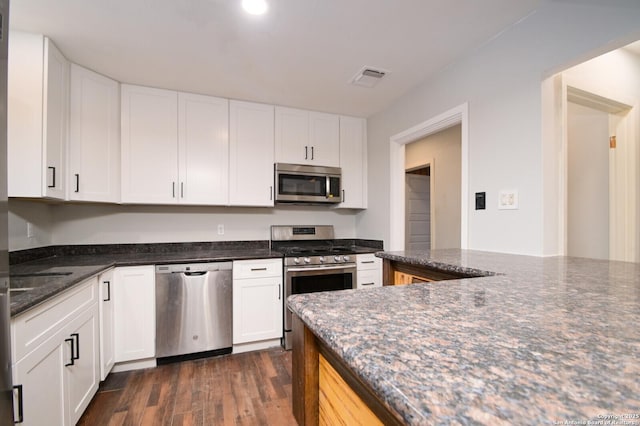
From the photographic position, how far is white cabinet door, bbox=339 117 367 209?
3293 millimetres

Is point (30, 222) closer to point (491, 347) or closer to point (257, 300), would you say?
point (257, 300)

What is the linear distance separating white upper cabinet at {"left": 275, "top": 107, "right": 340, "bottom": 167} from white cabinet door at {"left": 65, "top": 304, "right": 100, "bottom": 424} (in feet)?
6.75

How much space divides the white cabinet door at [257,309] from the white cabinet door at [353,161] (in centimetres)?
131

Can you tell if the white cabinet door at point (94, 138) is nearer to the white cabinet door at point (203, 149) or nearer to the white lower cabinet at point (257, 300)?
the white cabinet door at point (203, 149)

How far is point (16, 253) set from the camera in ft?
6.29

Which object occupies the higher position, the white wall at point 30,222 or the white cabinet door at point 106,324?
the white wall at point 30,222

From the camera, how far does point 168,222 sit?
2.86 meters

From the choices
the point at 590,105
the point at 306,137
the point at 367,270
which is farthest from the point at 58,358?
the point at 590,105

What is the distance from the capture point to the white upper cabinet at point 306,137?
3010 millimetres

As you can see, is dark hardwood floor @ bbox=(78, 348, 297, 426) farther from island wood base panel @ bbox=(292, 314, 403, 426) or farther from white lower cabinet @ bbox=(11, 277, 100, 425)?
island wood base panel @ bbox=(292, 314, 403, 426)

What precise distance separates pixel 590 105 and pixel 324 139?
2.25 meters

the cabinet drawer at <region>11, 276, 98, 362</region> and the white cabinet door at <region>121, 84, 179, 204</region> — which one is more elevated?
the white cabinet door at <region>121, 84, 179, 204</region>


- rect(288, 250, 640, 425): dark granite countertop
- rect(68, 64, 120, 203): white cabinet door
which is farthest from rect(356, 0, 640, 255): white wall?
rect(68, 64, 120, 203): white cabinet door

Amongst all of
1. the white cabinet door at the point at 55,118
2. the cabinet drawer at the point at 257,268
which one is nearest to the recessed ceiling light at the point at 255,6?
the white cabinet door at the point at 55,118
